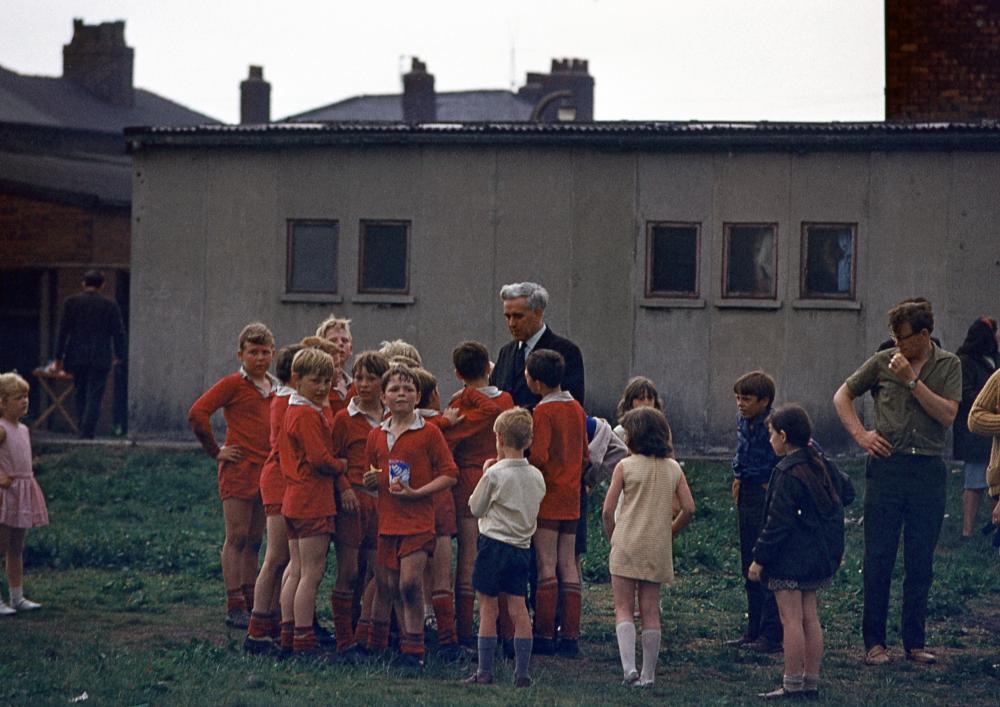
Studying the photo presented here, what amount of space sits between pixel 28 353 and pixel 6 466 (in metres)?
14.9

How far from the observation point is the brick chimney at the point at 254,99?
153 feet

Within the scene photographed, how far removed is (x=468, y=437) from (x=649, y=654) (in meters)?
1.71

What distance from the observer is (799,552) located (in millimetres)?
8406

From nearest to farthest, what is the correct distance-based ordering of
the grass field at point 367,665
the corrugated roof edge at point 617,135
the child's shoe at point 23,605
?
the grass field at point 367,665, the child's shoe at point 23,605, the corrugated roof edge at point 617,135

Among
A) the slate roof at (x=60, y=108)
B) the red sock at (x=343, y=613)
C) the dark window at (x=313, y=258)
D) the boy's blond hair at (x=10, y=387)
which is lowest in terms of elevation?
the red sock at (x=343, y=613)

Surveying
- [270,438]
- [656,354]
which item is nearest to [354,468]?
[270,438]

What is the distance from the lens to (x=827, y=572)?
844cm

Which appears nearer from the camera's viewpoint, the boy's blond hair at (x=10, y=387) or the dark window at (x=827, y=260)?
the boy's blond hair at (x=10, y=387)

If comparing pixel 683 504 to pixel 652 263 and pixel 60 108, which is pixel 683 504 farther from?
pixel 60 108

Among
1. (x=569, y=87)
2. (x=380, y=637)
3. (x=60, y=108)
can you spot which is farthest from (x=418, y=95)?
(x=380, y=637)

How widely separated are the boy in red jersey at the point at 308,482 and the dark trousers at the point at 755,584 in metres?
2.43

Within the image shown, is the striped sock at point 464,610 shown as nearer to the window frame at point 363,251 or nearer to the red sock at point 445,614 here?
the red sock at point 445,614

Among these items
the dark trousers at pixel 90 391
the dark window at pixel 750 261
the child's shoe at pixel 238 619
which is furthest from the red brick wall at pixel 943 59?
the child's shoe at pixel 238 619

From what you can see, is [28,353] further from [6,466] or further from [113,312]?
[6,466]
